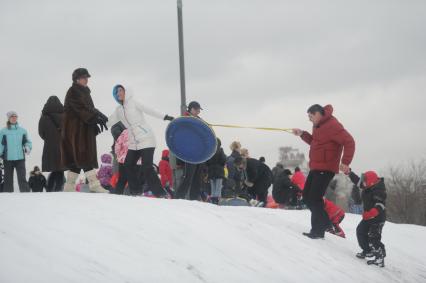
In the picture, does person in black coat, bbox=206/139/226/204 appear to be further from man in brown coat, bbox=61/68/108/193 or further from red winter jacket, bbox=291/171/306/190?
man in brown coat, bbox=61/68/108/193

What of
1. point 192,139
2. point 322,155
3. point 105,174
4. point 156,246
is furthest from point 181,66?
point 156,246

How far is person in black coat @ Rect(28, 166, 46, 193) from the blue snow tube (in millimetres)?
5965

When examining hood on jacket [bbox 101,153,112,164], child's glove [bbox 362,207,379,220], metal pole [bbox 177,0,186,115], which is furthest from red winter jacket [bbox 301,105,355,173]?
hood on jacket [bbox 101,153,112,164]

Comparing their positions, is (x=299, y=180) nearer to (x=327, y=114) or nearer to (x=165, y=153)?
(x=165, y=153)

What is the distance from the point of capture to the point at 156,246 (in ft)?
17.6

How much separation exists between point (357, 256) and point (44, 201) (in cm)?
412

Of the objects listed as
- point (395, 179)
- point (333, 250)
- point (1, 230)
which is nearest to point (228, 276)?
point (1, 230)

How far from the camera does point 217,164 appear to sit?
41.0 ft

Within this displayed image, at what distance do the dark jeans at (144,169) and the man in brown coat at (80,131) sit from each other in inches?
22.1

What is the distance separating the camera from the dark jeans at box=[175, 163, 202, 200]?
32.0ft

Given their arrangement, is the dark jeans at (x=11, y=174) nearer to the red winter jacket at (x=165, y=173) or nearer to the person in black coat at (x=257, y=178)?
the red winter jacket at (x=165, y=173)

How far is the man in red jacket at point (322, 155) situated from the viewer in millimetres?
7961

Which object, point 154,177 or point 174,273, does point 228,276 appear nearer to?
point 174,273

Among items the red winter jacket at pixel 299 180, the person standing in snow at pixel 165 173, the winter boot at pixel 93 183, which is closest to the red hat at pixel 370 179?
the winter boot at pixel 93 183
